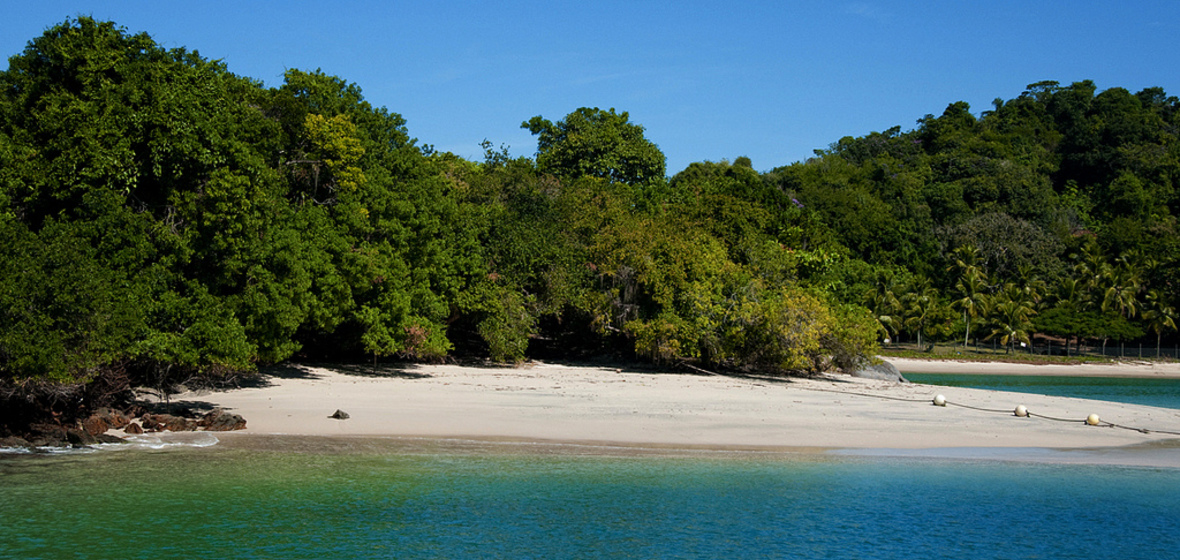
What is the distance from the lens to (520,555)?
1157cm

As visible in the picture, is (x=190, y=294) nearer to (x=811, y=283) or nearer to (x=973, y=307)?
(x=811, y=283)

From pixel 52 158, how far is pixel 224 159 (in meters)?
3.04

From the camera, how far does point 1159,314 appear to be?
59.2 m

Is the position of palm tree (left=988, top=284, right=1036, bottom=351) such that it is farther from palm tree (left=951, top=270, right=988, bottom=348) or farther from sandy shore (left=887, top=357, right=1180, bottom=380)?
sandy shore (left=887, top=357, right=1180, bottom=380)

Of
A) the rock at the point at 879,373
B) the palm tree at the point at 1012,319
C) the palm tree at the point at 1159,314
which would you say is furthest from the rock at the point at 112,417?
the palm tree at the point at 1159,314

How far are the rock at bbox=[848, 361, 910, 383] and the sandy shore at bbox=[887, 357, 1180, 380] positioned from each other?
13493mm

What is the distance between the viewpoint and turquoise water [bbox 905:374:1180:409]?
3369 centimetres

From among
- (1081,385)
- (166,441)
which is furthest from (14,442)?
(1081,385)

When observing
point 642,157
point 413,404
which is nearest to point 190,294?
point 413,404

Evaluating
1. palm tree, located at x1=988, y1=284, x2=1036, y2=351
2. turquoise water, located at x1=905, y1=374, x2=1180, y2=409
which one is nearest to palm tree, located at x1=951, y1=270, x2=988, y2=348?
palm tree, located at x1=988, y1=284, x2=1036, y2=351

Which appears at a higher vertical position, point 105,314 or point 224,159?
point 224,159

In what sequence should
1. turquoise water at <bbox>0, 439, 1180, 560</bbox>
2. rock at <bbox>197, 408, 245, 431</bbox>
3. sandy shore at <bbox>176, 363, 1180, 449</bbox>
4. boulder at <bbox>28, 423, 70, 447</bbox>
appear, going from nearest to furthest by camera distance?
turquoise water at <bbox>0, 439, 1180, 560</bbox>
boulder at <bbox>28, 423, 70, 447</bbox>
rock at <bbox>197, 408, 245, 431</bbox>
sandy shore at <bbox>176, 363, 1180, 449</bbox>

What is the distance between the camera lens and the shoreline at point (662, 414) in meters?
19.0

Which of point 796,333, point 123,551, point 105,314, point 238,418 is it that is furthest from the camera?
point 796,333
